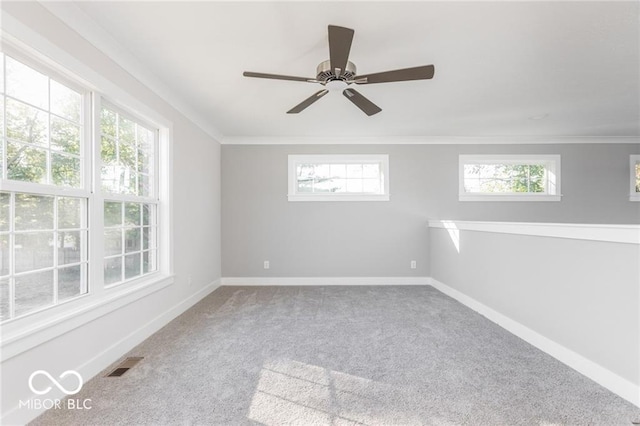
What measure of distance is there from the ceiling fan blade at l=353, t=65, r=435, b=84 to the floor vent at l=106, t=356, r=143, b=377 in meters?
2.67

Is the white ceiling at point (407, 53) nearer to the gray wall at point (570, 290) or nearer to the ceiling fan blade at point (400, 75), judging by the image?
the ceiling fan blade at point (400, 75)

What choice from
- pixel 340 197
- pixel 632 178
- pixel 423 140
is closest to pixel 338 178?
pixel 340 197

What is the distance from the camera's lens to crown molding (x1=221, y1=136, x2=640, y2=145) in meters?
4.45

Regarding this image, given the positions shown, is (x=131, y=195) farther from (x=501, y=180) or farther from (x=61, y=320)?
(x=501, y=180)

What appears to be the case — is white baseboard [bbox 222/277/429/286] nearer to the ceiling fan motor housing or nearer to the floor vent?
the floor vent

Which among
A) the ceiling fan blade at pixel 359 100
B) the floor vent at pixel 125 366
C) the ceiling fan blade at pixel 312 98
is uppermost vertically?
the ceiling fan blade at pixel 312 98

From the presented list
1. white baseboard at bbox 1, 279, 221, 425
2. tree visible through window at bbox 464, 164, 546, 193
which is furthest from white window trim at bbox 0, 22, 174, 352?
tree visible through window at bbox 464, 164, 546, 193

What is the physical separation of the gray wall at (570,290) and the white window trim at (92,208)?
11.3 feet

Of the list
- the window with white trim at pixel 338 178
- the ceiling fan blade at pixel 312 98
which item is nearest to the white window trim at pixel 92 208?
the ceiling fan blade at pixel 312 98

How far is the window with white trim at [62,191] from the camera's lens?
5.09 ft

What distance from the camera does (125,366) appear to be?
2.06 metres

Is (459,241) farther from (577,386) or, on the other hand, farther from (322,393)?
(322,393)

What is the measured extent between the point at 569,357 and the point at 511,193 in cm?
308

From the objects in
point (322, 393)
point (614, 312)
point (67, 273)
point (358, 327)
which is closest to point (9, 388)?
point (67, 273)
